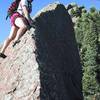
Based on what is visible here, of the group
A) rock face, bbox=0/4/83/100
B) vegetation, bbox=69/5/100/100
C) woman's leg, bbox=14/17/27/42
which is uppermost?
vegetation, bbox=69/5/100/100

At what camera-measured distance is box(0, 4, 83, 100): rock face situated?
40.7ft

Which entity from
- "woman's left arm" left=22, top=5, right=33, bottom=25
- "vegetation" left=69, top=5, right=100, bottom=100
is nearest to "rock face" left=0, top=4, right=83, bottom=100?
"woman's left arm" left=22, top=5, right=33, bottom=25

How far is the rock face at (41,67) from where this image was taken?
12402mm

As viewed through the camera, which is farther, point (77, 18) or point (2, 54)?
point (77, 18)

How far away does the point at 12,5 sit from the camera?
14.2 metres

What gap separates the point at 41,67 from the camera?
1281 cm

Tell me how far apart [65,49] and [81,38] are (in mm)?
30688

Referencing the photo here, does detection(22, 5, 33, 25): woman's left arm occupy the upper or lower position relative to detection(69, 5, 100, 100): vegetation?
lower

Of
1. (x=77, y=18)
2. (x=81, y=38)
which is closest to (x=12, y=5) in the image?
(x=81, y=38)

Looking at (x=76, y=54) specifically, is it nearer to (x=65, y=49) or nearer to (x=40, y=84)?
(x=65, y=49)

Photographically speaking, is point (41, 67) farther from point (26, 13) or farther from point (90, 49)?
point (90, 49)

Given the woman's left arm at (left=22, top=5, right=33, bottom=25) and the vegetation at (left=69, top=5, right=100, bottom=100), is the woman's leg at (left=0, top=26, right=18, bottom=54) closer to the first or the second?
the woman's left arm at (left=22, top=5, right=33, bottom=25)

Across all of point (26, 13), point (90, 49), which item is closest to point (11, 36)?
point (26, 13)

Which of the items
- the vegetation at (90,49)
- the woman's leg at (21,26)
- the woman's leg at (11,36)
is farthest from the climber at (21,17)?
the vegetation at (90,49)
